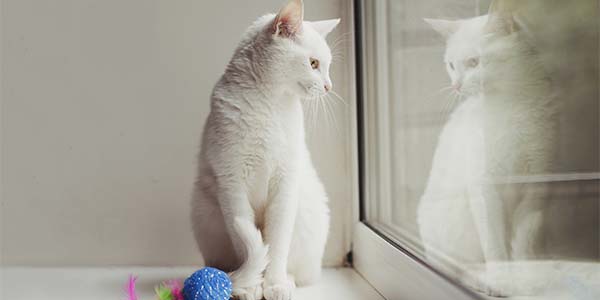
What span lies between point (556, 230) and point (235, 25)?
111 cm

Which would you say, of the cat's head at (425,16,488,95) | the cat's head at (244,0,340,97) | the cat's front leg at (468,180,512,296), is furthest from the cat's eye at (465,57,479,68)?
the cat's head at (244,0,340,97)

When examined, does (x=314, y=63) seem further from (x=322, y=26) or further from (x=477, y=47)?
(x=477, y=47)

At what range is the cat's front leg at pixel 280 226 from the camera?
116cm

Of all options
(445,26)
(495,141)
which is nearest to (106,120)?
(445,26)

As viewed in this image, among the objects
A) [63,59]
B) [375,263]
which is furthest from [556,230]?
[63,59]

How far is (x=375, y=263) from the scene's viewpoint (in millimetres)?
1322

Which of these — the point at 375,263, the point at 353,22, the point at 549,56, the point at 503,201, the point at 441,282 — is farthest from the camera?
the point at 353,22

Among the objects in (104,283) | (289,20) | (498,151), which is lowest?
(104,283)

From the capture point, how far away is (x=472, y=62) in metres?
0.80

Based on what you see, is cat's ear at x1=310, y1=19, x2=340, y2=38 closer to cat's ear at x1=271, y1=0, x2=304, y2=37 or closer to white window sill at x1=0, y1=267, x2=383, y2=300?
cat's ear at x1=271, y1=0, x2=304, y2=37

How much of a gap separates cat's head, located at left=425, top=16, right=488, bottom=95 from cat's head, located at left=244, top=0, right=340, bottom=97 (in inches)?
11.8

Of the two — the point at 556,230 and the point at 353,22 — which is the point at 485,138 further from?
the point at 353,22

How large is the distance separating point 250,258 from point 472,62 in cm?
58

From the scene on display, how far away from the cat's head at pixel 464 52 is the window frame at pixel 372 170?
0.37 metres
